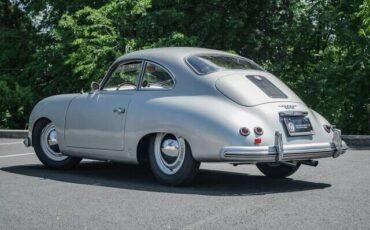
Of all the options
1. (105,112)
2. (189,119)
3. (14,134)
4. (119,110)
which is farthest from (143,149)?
(14,134)

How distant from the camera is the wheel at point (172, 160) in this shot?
7.36 metres

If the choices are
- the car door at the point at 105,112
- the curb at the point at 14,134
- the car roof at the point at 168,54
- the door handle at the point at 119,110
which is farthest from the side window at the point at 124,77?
the curb at the point at 14,134

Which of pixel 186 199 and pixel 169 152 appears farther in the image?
pixel 169 152

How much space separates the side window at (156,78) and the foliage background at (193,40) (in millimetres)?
8671

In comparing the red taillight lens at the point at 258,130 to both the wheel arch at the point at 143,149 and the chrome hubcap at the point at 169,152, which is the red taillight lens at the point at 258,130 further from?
the wheel arch at the point at 143,149

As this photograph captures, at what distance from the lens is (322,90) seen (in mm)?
17547

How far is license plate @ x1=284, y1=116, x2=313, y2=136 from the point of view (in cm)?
727

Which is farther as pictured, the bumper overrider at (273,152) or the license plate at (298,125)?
the license plate at (298,125)

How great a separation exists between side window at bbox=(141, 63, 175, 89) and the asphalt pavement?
113 cm

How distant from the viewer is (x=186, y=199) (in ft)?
21.9

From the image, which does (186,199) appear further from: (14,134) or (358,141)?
(14,134)

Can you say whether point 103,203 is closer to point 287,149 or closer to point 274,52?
point 287,149

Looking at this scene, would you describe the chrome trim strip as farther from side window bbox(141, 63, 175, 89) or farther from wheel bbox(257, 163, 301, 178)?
side window bbox(141, 63, 175, 89)

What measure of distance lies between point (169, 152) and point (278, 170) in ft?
5.17
